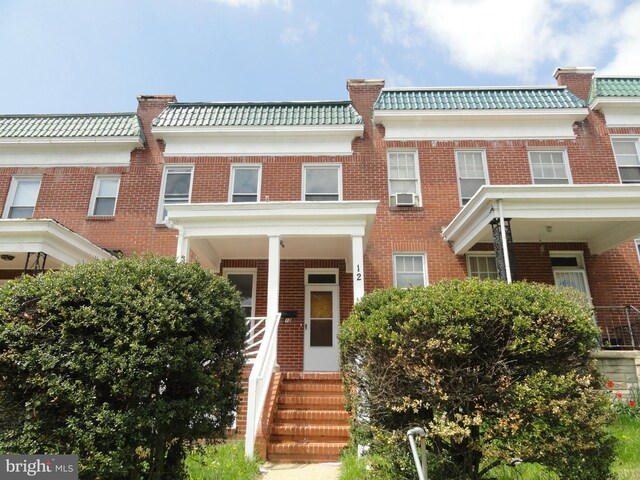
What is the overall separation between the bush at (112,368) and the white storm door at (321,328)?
670 cm

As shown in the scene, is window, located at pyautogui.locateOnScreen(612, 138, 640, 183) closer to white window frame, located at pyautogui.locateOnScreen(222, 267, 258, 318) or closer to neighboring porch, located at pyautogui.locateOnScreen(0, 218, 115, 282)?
white window frame, located at pyautogui.locateOnScreen(222, 267, 258, 318)

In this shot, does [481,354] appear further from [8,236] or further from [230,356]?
[8,236]

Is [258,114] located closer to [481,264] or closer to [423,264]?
A: [423,264]

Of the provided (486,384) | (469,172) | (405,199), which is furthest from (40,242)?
(469,172)

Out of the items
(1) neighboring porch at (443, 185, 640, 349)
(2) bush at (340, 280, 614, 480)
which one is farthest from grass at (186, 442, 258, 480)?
(1) neighboring porch at (443, 185, 640, 349)

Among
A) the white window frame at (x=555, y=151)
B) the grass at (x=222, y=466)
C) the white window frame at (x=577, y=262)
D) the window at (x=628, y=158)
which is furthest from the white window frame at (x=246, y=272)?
the window at (x=628, y=158)

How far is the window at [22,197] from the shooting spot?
40.6 feet

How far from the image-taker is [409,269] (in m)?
11.3

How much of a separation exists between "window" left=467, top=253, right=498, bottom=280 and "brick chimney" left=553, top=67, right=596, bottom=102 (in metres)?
6.03

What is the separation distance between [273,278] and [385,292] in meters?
4.08

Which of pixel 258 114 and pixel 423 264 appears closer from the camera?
pixel 423 264

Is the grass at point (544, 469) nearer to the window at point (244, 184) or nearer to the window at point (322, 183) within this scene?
the window at point (322, 183)

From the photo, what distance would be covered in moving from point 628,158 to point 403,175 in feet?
20.6

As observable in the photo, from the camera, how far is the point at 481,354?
13.6 ft
